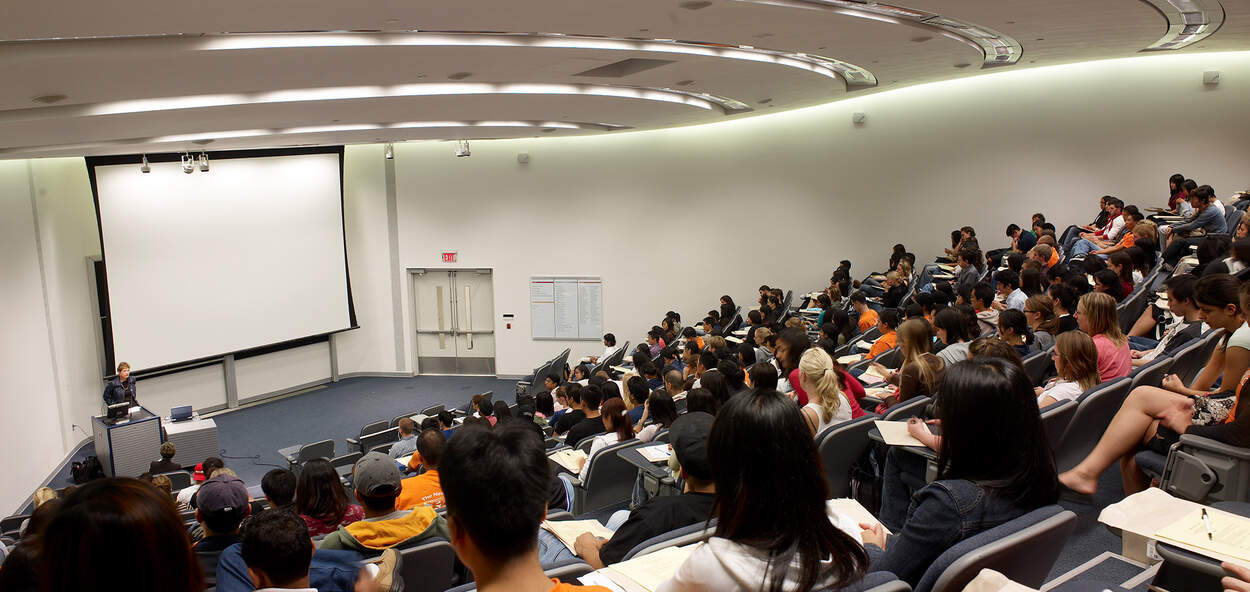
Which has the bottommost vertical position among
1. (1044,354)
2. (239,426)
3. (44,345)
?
(239,426)

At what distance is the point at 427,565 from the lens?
335 cm

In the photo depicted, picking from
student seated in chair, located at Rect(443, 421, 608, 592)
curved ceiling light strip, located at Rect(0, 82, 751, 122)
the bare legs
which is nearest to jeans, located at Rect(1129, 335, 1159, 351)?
the bare legs

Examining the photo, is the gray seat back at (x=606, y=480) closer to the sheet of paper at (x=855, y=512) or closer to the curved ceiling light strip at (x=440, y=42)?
the sheet of paper at (x=855, y=512)

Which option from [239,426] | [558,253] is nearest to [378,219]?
[558,253]

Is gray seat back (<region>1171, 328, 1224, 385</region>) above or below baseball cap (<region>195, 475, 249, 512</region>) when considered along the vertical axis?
above

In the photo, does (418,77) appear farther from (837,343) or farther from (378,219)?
(378,219)

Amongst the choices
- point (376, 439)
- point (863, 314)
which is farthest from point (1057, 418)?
point (376, 439)

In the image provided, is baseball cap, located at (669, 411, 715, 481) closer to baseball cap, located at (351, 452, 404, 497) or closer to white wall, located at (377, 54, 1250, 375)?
baseball cap, located at (351, 452, 404, 497)

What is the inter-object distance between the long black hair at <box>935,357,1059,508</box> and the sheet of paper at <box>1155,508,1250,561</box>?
0.32 meters

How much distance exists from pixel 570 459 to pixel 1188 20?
7203mm

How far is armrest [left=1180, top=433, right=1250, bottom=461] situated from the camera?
294 cm

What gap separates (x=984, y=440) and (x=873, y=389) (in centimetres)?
387

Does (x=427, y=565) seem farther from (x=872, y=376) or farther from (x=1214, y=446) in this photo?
(x=872, y=376)

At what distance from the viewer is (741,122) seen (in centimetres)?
1449
